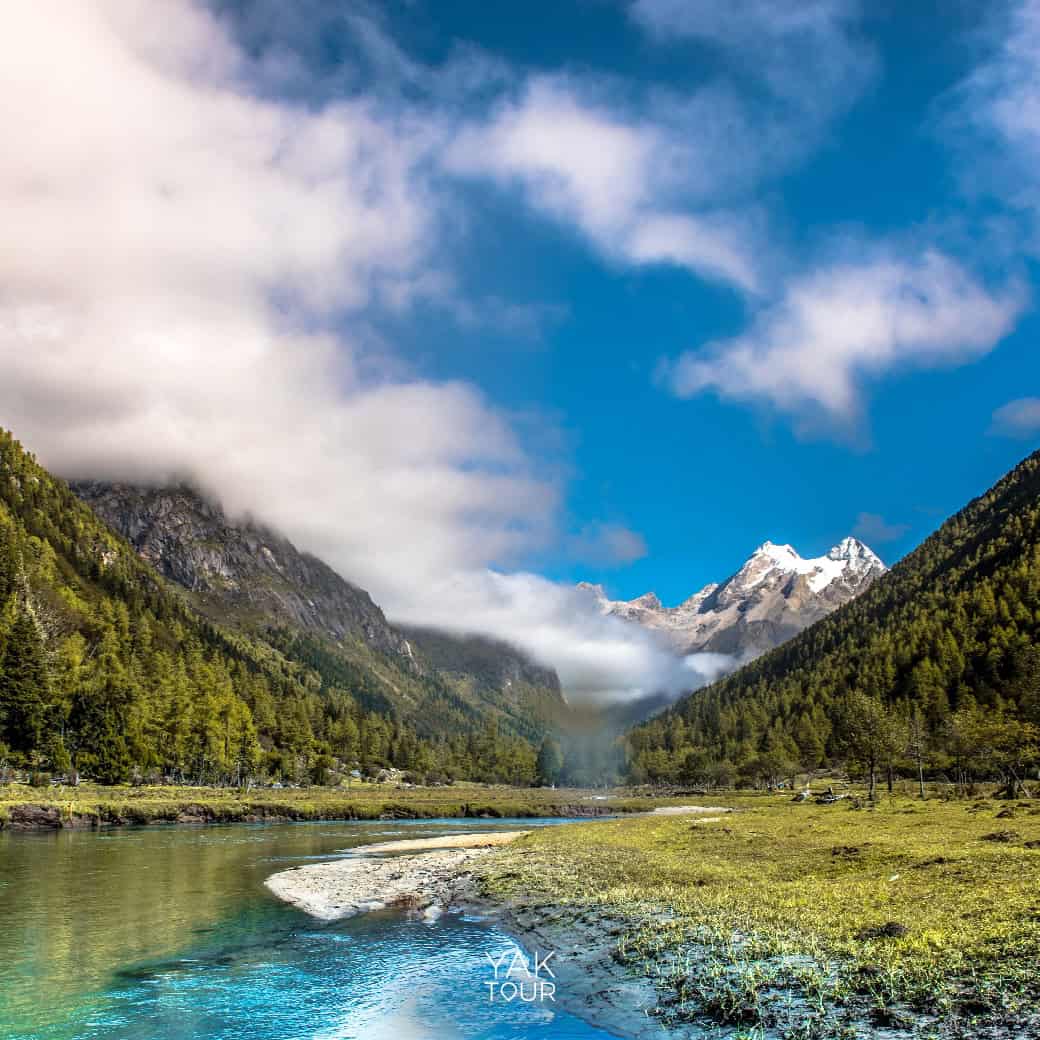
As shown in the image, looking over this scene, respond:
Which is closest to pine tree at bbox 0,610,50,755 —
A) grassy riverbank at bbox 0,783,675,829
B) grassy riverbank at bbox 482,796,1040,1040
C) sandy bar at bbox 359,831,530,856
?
grassy riverbank at bbox 0,783,675,829

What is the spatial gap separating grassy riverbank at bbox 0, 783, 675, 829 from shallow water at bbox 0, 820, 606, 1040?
56146 mm

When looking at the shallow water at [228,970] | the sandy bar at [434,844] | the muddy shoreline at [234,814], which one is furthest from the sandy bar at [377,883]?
the muddy shoreline at [234,814]

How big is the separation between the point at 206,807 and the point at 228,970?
10727 centimetres

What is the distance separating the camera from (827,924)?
2444 cm

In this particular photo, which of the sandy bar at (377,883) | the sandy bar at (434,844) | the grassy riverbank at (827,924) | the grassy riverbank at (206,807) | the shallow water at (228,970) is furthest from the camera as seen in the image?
the grassy riverbank at (206,807)

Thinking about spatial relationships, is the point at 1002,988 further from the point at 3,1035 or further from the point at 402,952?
the point at 3,1035

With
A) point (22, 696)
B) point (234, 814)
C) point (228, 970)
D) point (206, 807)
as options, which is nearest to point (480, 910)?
point (228, 970)

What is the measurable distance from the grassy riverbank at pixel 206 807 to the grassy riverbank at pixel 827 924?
79.1m

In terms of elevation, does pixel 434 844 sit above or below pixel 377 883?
below

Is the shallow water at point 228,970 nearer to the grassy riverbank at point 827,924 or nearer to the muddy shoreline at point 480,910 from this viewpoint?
the muddy shoreline at point 480,910

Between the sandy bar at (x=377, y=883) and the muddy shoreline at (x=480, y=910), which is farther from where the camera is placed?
the sandy bar at (x=377, y=883)

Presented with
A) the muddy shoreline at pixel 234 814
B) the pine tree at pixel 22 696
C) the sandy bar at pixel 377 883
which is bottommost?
the muddy shoreline at pixel 234 814

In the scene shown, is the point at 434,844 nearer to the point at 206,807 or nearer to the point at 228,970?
the point at 228,970

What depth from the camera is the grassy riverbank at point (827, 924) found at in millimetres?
17188
